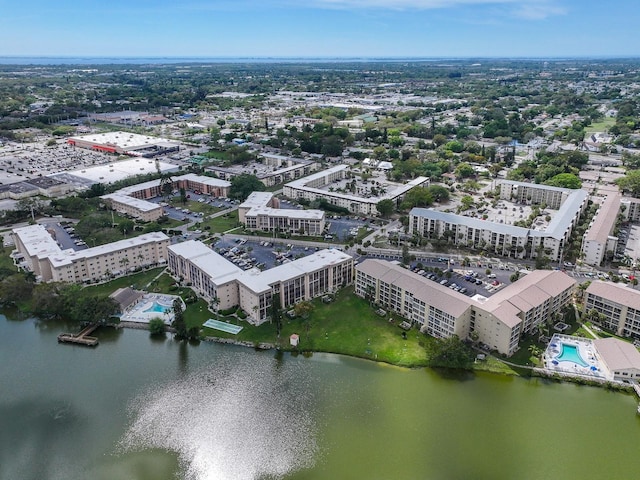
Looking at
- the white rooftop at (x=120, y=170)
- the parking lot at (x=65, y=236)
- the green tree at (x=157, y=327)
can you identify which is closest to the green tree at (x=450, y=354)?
the green tree at (x=157, y=327)

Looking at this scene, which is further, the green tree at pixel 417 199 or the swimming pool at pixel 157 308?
the green tree at pixel 417 199

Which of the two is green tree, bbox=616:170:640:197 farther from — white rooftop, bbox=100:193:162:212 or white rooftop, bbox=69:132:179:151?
white rooftop, bbox=69:132:179:151

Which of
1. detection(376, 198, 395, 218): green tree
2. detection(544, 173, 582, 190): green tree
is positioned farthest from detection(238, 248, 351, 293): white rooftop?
detection(544, 173, 582, 190): green tree

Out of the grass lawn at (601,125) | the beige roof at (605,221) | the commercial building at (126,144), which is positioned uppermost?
the grass lawn at (601,125)

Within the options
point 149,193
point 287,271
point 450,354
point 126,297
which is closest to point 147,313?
point 126,297

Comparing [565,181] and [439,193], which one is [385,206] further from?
[565,181]

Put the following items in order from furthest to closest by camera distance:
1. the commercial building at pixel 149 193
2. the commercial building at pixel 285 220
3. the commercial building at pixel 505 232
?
the commercial building at pixel 149 193
the commercial building at pixel 285 220
the commercial building at pixel 505 232

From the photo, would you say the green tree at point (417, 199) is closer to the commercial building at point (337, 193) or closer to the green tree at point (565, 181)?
the commercial building at point (337, 193)
